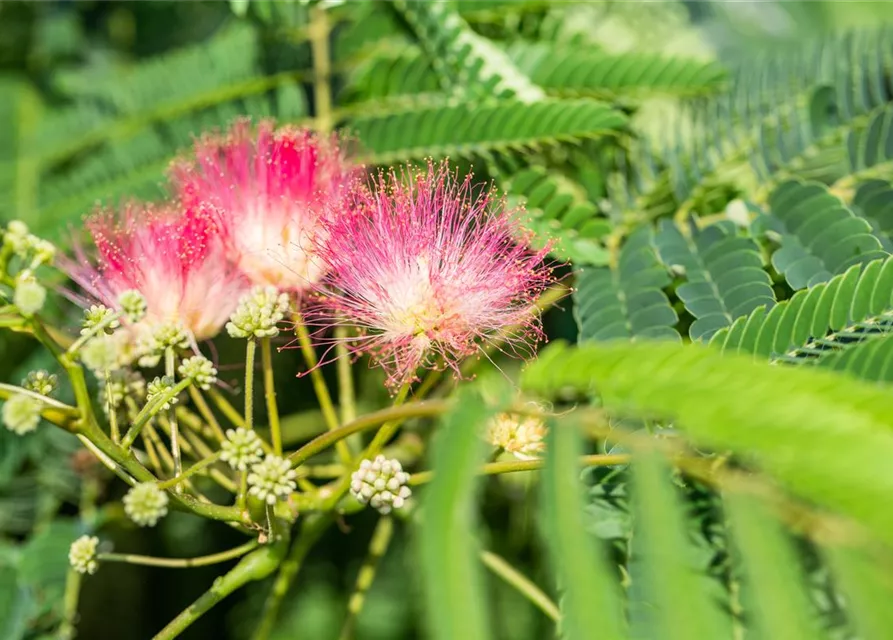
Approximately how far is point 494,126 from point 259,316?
2.04ft

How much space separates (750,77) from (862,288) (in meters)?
0.82

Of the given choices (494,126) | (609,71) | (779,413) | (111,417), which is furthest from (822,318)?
(111,417)

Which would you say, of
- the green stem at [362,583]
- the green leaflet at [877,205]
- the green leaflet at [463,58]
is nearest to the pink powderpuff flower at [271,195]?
the green leaflet at [463,58]

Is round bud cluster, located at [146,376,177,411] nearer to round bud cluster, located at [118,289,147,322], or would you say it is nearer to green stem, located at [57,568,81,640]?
round bud cluster, located at [118,289,147,322]

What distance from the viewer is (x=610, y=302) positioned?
1349mm

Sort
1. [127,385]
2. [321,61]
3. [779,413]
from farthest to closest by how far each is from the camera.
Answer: [321,61]
[127,385]
[779,413]

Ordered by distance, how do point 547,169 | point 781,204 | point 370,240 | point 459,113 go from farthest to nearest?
point 547,169
point 459,113
point 781,204
point 370,240

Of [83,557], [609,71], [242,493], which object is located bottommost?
[83,557]

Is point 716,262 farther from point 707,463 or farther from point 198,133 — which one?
point 198,133

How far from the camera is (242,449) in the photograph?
1.03 metres

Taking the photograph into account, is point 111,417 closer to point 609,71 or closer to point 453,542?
point 453,542

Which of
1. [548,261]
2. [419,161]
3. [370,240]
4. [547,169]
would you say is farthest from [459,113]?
[370,240]

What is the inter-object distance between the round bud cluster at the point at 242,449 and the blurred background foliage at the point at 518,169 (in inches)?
14.7

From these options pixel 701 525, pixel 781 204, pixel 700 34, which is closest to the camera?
pixel 701 525
